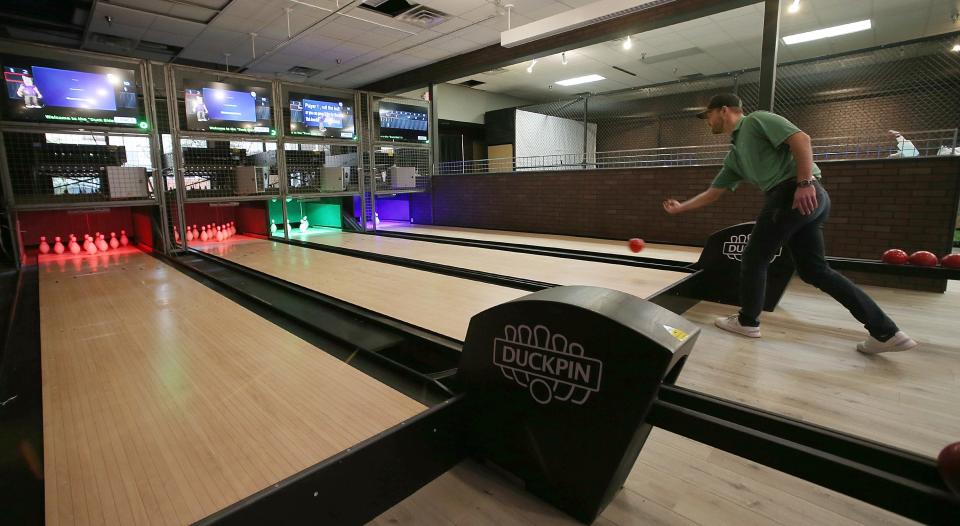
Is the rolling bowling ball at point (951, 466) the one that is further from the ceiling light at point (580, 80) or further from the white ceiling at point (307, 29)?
the ceiling light at point (580, 80)

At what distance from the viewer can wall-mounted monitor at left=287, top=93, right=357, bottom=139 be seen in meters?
5.65

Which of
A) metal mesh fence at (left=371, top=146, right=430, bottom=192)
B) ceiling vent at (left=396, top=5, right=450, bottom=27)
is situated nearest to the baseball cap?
ceiling vent at (left=396, top=5, right=450, bottom=27)

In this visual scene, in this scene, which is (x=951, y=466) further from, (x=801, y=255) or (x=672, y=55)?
(x=672, y=55)

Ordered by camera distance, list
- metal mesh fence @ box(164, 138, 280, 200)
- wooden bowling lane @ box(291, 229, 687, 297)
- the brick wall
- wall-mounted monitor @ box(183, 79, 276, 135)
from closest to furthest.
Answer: wooden bowling lane @ box(291, 229, 687, 297) → the brick wall → wall-mounted monitor @ box(183, 79, 276, 135) → metal mesh fence @ box(164, 138, 280, 200)

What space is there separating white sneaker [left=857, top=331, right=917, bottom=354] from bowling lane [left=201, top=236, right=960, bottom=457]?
0.04 metres

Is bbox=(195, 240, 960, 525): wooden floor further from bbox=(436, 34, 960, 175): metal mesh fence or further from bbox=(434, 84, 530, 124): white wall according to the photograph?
bbox=(434, 84, 530, 124): white wall

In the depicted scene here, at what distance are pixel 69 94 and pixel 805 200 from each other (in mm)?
5472

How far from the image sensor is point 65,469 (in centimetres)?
109

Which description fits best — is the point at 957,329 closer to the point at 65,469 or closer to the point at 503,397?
the point at 503,397

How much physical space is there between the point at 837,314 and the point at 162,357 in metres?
3.38

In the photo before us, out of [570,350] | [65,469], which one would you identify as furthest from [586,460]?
[65,469]

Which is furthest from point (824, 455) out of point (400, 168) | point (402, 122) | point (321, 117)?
point (402, 122)

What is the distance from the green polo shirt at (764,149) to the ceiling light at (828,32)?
5.85 metres

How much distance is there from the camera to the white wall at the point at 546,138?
376 inches
